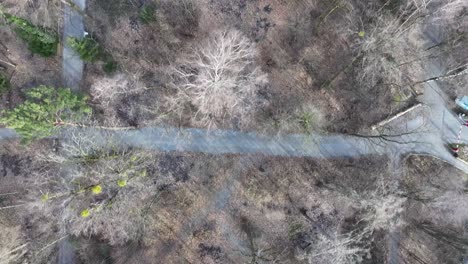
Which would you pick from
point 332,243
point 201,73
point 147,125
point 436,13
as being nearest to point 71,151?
point 147,125

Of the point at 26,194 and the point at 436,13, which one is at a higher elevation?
the point at 436,13

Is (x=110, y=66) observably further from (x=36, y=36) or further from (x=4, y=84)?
(x=4, y=84)

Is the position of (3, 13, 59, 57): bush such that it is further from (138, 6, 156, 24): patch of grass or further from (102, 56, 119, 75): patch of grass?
(138, 6, 156, 24): patch of grass

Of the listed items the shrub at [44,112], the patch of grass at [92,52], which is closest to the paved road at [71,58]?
the patch of grass at [92,52]

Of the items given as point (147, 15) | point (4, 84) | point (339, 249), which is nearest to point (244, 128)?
point (339, 249)

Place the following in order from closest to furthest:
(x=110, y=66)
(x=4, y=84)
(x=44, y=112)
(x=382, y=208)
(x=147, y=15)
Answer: (x=44, y=112)
(x=382, y=208)
(x=4, y=84)
(x=110, y=66)
(x=147, y=15)

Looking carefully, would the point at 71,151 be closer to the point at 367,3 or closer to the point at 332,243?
the point at 332,243

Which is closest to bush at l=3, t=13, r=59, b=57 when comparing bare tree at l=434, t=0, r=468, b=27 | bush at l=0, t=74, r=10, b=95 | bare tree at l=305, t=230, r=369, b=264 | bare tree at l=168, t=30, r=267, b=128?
bush at l=0, t=74, r=10, b=95
